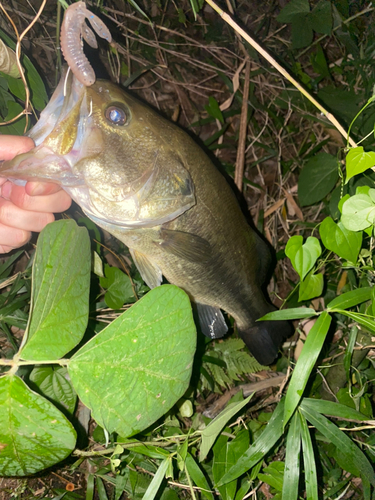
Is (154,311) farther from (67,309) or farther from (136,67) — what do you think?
(136,67)

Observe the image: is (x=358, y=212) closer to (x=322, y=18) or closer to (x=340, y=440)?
(x=340, y=440)

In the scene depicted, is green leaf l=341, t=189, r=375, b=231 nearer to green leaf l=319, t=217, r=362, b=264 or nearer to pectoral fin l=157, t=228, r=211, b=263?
green leaf l=319, t=217, r=362, b=264

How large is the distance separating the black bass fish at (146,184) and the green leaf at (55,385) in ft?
2.55

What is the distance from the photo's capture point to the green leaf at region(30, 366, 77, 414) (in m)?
2.16

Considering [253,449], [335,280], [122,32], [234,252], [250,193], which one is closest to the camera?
[253,449]

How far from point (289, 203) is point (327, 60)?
148cm

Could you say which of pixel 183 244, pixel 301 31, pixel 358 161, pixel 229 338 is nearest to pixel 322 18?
pixel 301 31

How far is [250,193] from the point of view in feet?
11.9

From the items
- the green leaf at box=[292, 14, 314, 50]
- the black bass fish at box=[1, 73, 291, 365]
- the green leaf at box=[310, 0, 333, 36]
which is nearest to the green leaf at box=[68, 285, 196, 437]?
the black bass fish at box=[1, 73, 291, 365]

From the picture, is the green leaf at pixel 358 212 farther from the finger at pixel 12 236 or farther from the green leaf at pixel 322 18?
the green leaf at pixel 322 18

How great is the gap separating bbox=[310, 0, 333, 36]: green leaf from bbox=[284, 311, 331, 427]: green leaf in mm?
2592

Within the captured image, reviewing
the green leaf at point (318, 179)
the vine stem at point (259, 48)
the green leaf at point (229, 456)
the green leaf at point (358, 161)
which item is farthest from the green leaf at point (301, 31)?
the green leaf at point (229, 456)

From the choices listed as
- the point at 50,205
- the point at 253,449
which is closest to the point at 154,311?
the point at 50,205

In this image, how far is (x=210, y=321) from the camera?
A: 2676mm
